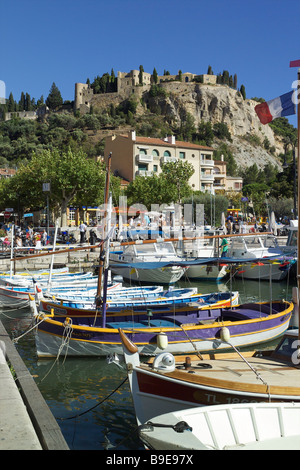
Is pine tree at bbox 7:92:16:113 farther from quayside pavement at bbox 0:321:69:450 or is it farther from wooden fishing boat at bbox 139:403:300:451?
wooden fishing boat at bbox 139:403:300:451

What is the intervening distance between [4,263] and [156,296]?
14.0m

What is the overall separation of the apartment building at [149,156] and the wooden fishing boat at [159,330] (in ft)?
197

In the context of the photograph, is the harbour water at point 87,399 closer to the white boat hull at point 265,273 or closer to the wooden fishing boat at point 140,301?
the wooden fishing boat at point 140,301

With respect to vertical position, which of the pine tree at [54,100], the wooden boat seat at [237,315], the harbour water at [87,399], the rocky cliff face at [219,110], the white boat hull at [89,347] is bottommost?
the harbour water at [87,399]

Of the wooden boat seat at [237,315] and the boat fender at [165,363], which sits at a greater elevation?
the boat fender at [165,363]

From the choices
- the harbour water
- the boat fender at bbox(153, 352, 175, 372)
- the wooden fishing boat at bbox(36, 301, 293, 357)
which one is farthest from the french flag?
the harbour water

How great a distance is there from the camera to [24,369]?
31.6 ft

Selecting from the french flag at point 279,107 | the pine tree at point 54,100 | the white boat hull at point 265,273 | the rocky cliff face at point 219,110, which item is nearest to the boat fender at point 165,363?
the french flag at point 279,107

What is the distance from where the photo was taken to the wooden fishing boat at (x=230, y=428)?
21.9ft

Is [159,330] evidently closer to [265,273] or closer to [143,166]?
[265,273]

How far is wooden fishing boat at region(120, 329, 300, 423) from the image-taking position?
303 inches

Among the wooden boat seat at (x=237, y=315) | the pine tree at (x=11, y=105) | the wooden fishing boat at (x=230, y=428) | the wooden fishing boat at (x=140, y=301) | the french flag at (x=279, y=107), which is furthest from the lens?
the pine tree at (x=11, y=105)
